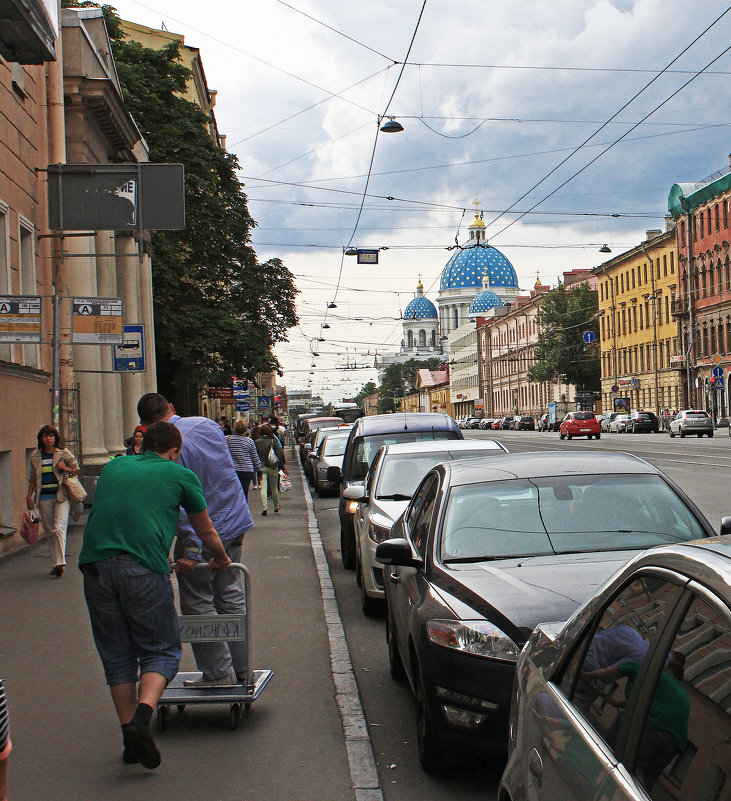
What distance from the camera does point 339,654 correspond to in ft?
26.0

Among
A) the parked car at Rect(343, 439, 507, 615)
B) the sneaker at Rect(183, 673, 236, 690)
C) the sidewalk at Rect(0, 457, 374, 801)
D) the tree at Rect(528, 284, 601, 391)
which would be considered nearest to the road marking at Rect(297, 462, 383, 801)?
the sidewalk at Rect(0, 457, 374, 801)

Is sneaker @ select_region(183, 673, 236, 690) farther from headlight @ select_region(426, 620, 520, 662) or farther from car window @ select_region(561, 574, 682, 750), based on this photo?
car window @ select_region(561, 574, 682, 750)

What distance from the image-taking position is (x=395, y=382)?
609 ft

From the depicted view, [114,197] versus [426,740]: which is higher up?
[114,197]

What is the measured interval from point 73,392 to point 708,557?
18706 mm

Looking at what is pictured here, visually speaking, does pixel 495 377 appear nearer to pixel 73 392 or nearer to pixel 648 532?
pixel 73 392

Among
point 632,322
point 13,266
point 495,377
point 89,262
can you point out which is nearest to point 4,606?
point 13,266

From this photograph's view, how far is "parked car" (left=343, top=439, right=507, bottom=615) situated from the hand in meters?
3.59

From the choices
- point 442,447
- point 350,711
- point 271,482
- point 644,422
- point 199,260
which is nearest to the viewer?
point 350,711

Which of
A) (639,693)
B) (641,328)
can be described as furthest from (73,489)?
(641,328)

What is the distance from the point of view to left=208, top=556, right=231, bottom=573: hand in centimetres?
567

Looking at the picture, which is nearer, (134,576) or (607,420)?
(134,576)

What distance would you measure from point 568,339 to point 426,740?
3698 inches

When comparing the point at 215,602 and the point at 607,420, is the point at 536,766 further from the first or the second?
the point at 607,420
